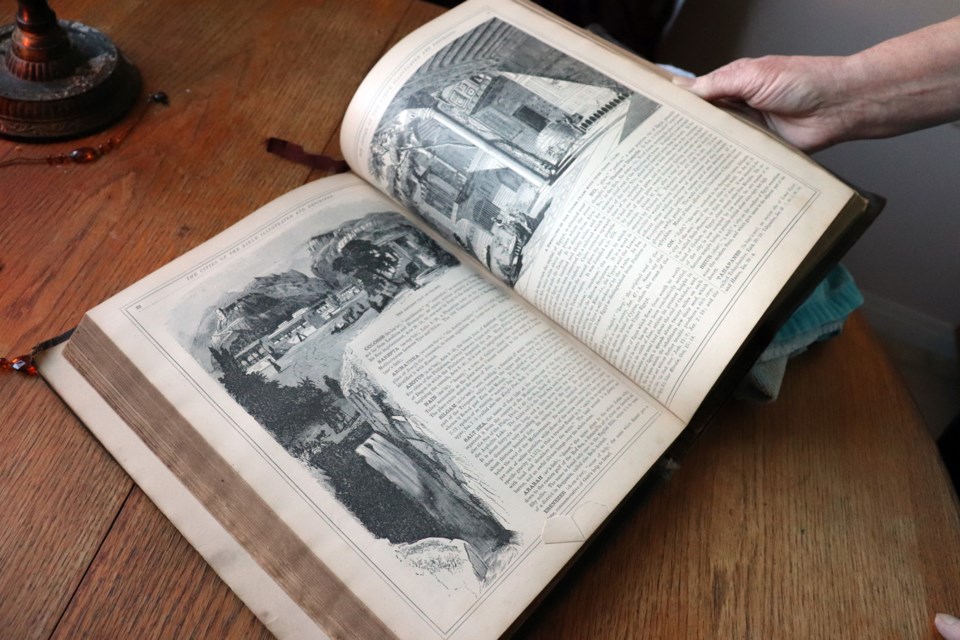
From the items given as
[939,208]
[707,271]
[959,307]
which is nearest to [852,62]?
[707,271]

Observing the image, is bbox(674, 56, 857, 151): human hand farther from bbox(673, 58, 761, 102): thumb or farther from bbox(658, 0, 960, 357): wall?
bbox(658, 0, 960, 357): wall

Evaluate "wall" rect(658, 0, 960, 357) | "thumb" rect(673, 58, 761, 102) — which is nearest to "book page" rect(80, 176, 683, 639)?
"thumb" rect(673, 58, 761, 102)

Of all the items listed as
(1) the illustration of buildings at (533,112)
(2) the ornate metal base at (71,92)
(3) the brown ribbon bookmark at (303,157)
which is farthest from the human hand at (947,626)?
(2) the ornate metal base at (71,92)

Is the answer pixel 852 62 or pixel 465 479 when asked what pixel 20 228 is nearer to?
pixel 465 479

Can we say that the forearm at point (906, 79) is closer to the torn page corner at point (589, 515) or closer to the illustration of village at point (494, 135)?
the illustration of village at point (494, 135)

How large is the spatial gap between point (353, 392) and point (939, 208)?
103cm

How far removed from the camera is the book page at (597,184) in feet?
1.73

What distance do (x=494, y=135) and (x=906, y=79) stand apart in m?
0.38

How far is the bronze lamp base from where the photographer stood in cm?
61

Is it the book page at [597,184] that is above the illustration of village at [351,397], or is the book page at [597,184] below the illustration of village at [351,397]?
above

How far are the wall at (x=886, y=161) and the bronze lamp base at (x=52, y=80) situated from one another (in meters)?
0.87

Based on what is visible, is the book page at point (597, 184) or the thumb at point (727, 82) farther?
the thumb at point (727, 82)

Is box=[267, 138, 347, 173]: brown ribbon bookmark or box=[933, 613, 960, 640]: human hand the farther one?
box=[267, 138, 347, 173]: brown ribbon bookmark

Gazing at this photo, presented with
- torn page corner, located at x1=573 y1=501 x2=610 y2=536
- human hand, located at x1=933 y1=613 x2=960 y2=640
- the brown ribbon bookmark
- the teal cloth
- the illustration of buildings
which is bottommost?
torn page corner, located at x1=573 y1=501 x2=610 y2=536
